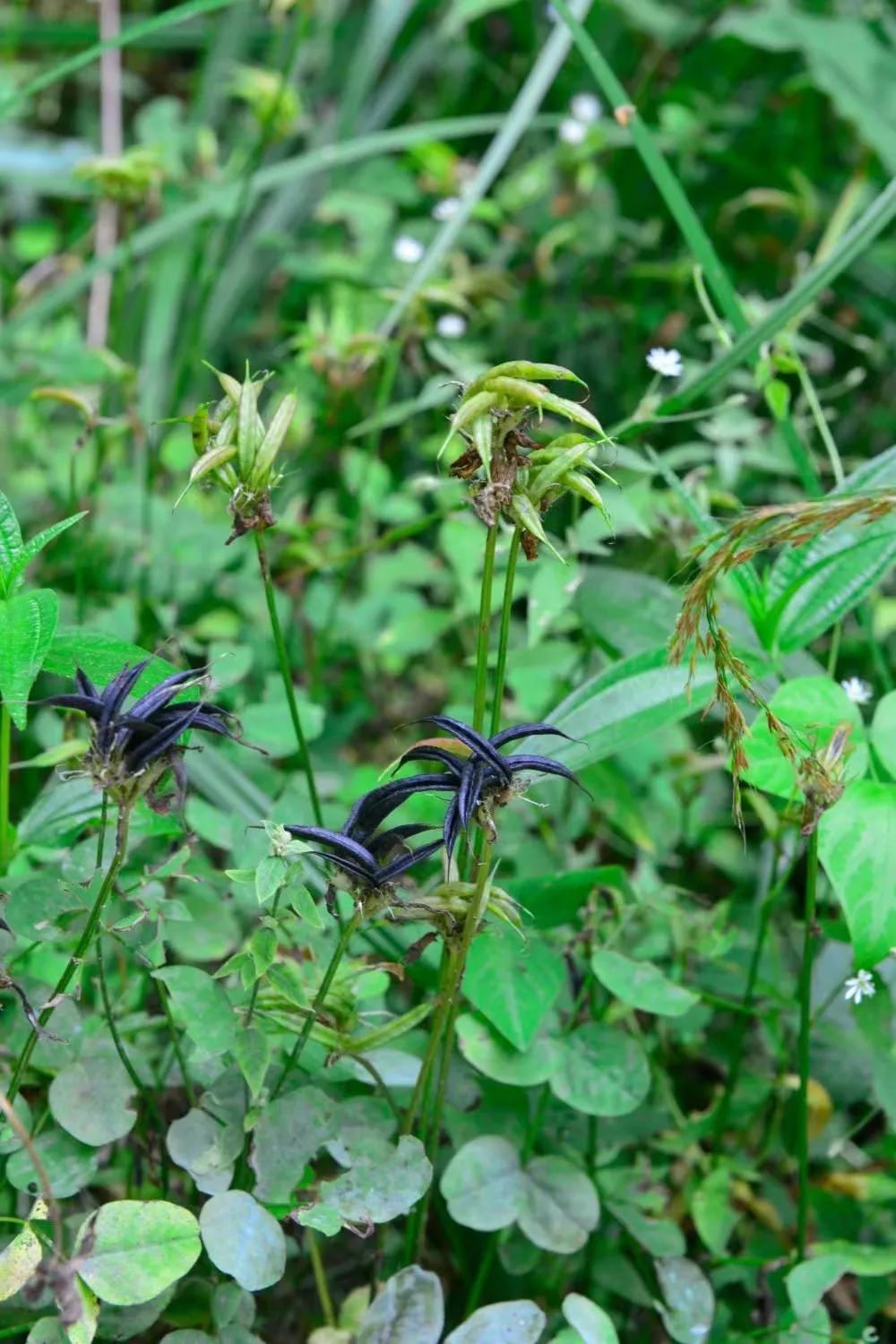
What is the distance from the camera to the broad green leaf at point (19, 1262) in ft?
2.30

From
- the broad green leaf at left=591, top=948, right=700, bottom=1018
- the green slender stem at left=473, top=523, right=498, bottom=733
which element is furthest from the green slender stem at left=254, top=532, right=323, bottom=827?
the broad green leaf at left=591, top=948, right=700, bottom=1018

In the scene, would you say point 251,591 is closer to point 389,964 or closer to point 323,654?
point 323,654

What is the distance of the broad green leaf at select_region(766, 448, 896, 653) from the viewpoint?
0.95m

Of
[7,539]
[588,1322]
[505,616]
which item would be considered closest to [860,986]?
[588,1322]

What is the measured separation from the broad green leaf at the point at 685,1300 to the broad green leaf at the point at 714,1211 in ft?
0.16

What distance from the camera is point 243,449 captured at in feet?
2.36

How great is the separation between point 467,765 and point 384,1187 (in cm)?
29

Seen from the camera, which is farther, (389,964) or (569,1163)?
(569,1163)

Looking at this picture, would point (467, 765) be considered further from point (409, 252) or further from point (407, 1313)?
point (409, 252)

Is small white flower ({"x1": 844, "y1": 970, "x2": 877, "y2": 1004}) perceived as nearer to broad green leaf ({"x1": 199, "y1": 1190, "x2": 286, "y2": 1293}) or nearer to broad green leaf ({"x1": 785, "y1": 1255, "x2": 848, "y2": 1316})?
broad green leaf ({"x1": 785, "y1": 1255, "x2": 848, "y2": 1316})

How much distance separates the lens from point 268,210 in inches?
87.3

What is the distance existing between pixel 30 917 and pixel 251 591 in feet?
2.50

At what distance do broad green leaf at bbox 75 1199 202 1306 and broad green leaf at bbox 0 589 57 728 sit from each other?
285 millimetres


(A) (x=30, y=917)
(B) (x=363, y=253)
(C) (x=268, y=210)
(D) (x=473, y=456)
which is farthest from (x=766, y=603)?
(C) (x=268, y=210)
